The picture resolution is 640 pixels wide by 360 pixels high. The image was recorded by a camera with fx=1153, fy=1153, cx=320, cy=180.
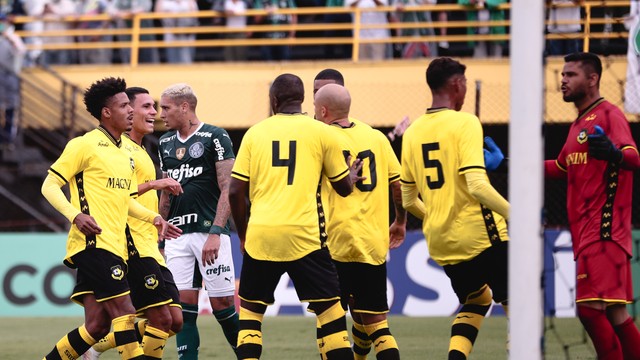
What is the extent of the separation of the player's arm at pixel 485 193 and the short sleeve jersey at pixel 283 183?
0.99 m

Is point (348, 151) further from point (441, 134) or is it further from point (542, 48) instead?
point (542, 48)

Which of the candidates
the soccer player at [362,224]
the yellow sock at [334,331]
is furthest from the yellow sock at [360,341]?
the yellow sock at [334,331]

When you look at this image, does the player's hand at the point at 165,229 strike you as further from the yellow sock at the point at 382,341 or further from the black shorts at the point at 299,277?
the yellow sock at the point at 382,341

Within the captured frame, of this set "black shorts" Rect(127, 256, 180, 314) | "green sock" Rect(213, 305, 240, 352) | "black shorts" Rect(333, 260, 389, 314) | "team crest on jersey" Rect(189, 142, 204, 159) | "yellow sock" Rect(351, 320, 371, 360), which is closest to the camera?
"black shorts" Rect(333, 260, 389, 314)

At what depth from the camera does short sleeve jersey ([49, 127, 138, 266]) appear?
8062 mm

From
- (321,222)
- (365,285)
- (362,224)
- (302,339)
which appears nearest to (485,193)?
(321,222)

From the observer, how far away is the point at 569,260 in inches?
594

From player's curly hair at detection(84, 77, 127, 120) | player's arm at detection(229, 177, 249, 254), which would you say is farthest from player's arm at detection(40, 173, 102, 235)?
player's arm at detection(229, 177, 249, 254)

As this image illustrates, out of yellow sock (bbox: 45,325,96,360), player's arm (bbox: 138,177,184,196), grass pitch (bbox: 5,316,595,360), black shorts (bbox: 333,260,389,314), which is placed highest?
player's arm (bbox: 138,177,184,196)

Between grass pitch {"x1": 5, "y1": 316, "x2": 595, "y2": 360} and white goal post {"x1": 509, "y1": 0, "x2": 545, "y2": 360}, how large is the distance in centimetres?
386

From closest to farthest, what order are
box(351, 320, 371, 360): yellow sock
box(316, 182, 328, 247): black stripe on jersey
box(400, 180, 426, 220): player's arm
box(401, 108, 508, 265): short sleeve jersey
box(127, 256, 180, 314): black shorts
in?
1. box(316, 182, 328, 247): black stripe on jersey
2. box(401, 108, 508, 265): short sleeve jersey
3. box(400, 180, 426, 220): player's arm
4. box(127, 256, 180, 314): black shorts
5. box(351, 320, 371, 360): yellow sock

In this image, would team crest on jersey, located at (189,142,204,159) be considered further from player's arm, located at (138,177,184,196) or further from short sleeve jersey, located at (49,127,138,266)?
short sleeve jersey, located at (49,127,138,266)

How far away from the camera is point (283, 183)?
7.50 meters

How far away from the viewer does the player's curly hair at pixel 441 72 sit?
26.0ft
